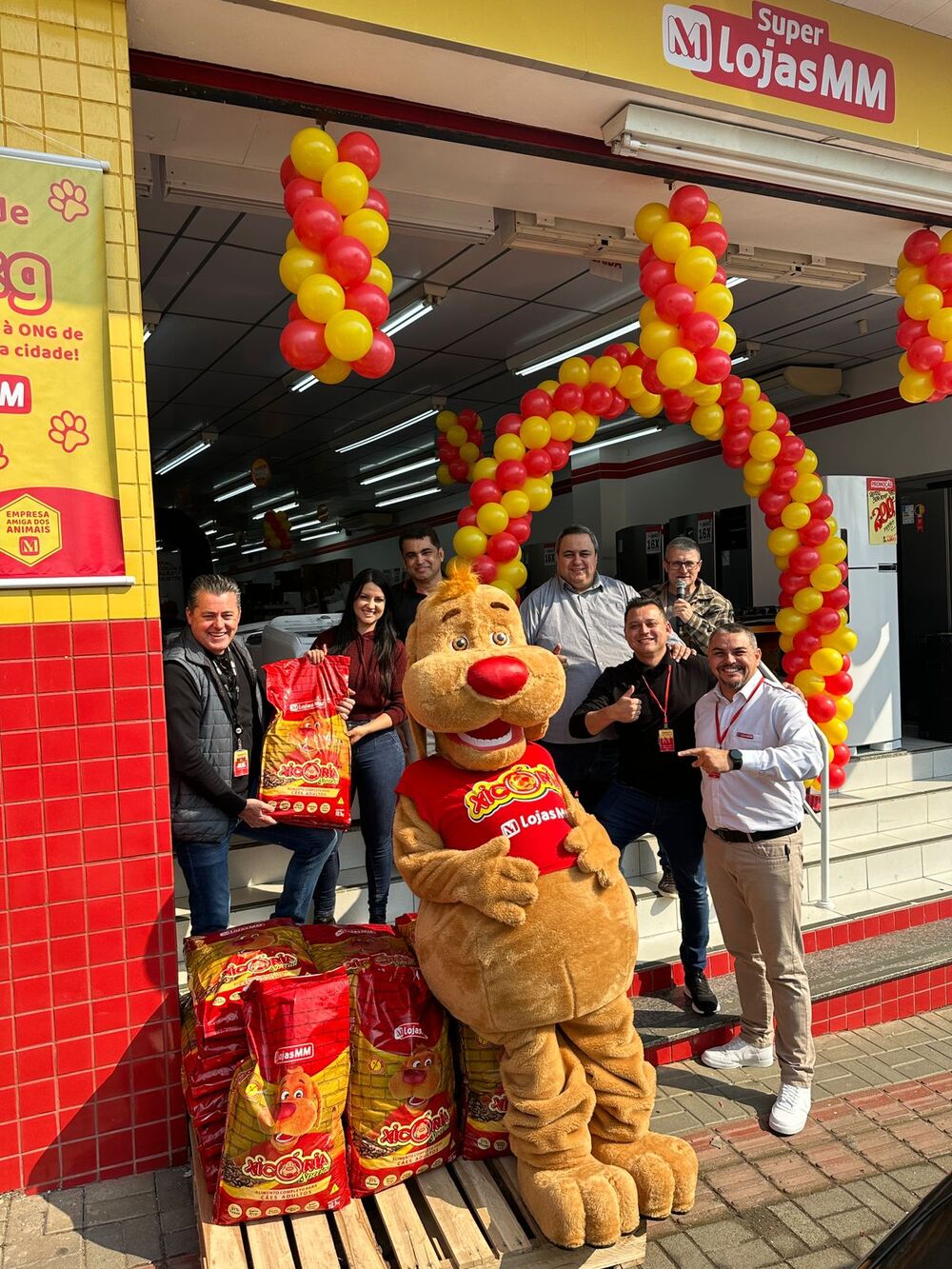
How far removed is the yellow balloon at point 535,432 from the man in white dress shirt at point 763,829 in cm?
209

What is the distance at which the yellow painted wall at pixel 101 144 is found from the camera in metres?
3.09

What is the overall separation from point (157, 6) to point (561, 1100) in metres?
3.93

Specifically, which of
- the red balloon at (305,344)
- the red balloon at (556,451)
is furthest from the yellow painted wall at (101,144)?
the red balloon at (556,451)

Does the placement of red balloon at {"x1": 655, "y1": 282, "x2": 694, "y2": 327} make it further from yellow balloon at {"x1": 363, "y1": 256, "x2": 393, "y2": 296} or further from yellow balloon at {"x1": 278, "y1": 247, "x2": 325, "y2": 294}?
yellow balloon at {"x1": 278, "y1": 247, "x2": 325, "y2": 294}

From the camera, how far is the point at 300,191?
364cm

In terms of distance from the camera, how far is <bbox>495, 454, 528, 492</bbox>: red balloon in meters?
5.38

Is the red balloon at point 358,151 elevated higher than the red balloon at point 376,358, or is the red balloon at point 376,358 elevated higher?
the red balloon at point 358,151

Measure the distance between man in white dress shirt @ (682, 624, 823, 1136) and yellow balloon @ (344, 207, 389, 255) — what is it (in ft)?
6.93

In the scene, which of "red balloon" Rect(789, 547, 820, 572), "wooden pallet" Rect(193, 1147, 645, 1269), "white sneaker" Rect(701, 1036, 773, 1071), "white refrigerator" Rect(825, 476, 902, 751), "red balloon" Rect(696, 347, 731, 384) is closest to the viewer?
"wooden pallet" Rect(193, 1147, 645, 1269)

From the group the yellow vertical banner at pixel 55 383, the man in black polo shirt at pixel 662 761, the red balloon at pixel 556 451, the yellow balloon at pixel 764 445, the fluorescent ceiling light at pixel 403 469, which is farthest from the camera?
the fluorescent ceiling light at pixel 403 469

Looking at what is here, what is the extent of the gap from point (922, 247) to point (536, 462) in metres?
2.50

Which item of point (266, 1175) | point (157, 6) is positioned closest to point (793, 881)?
point (266, 1175)

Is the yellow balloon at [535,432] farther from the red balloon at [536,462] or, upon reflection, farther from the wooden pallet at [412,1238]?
the wooden pallet at [412,1238]

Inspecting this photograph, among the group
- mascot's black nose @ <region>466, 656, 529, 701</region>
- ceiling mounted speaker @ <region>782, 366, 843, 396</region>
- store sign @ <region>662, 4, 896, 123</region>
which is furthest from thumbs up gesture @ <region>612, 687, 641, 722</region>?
ceiling mounted speaker @ <region>782, 366, 843, 396</region>
